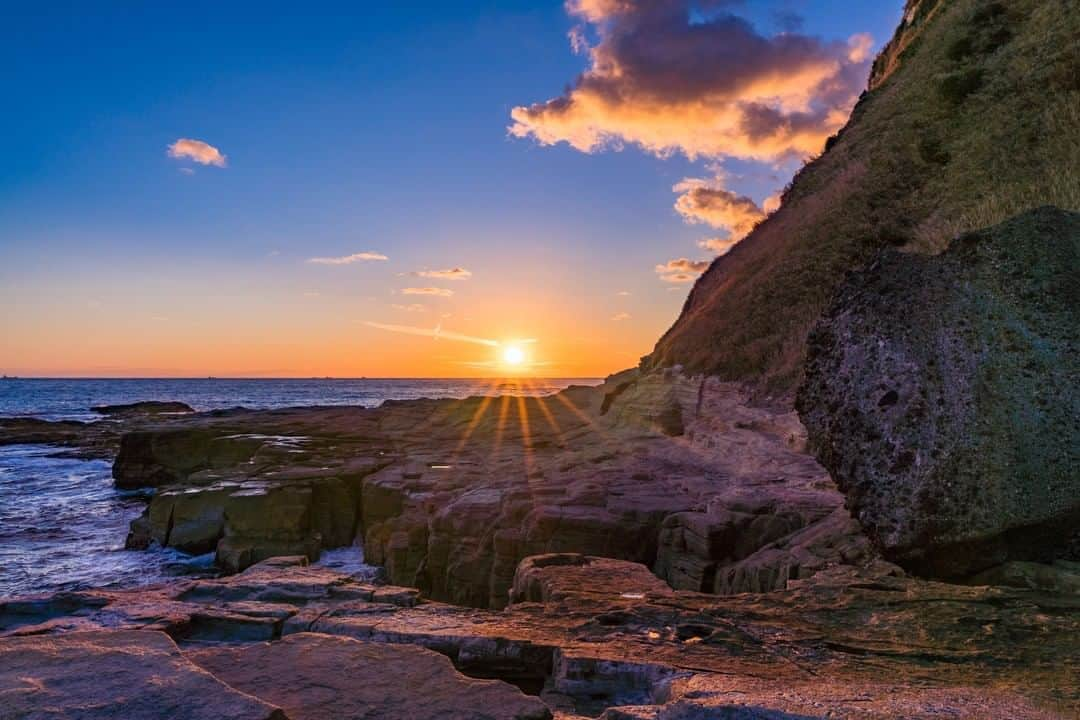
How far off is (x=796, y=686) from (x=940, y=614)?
1753mm

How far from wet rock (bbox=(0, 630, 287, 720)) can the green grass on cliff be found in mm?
12451

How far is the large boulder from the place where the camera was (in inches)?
195

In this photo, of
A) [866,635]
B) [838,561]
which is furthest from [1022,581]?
[838,561]

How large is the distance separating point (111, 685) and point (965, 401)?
6.13 metres

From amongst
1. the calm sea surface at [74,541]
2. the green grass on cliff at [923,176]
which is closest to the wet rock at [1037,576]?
the green grass on cliff at [923,176]

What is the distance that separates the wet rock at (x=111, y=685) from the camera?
3.39m

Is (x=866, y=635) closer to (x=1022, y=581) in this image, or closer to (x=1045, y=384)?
(x=1022, y=581)

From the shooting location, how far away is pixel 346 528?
1683 centimetres

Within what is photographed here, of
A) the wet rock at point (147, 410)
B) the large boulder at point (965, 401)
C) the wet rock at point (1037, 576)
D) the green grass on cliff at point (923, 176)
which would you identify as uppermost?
the green grass on cliff at point (923, 176)

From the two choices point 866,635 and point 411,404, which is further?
point 411,404

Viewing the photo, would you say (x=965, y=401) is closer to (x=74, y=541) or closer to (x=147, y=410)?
(x=74, y=541)

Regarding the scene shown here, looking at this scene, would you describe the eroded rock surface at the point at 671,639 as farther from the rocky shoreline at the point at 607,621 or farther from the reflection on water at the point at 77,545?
the reflection on water at the point at 77,545

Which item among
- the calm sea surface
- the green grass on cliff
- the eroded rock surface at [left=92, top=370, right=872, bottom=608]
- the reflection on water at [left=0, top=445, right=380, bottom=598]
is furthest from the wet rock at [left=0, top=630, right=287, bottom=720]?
the green grass on cliff

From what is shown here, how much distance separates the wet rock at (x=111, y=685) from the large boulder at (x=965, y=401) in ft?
15.7
